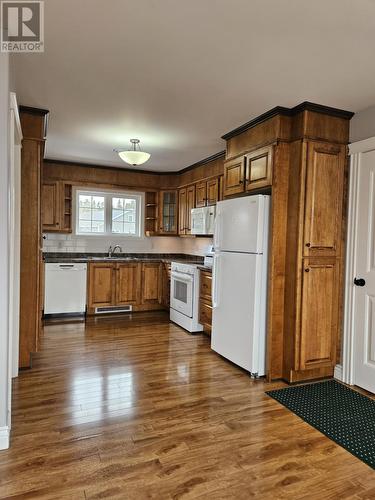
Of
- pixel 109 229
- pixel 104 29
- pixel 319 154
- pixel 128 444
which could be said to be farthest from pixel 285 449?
pixel 109 229

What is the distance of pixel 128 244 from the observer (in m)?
6.46

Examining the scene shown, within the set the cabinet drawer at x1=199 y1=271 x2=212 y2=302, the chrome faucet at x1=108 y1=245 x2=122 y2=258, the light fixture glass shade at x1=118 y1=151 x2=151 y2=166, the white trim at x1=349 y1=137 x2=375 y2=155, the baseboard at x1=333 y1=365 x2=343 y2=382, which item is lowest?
the baseboard at x1=333 y1=365 x2=343 y2=382

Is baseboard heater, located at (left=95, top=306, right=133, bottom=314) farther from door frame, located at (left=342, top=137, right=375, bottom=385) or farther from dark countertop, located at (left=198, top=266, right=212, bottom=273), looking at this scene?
door frame, located at (left=342, top=137, right=375, bottom=385)

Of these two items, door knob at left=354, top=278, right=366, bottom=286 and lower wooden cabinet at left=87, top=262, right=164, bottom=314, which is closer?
door knob at left=354, top=278, right=366, bottom=286

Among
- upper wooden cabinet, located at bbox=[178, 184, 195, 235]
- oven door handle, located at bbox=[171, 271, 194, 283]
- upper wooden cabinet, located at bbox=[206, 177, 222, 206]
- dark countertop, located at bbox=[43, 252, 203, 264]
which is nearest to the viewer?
oven door handle, located at bbox=[171, 271, 194, 283]

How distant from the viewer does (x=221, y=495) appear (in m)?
1.74

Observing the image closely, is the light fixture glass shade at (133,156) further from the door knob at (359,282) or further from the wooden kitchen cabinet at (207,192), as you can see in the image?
the door knob at (359,282)

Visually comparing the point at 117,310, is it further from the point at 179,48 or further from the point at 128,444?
the point at 179,48

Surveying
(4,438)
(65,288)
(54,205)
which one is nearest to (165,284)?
(65,288)

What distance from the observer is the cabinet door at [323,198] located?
3070mm

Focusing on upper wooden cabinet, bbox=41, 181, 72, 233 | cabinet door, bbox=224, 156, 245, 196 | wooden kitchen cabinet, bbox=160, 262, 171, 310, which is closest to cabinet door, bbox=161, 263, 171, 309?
wooden kitchen cabinet, bbox=160, 262, 171, 310

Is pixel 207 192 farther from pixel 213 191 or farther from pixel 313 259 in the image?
pixel 313 259

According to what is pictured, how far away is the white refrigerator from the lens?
3.22 metres

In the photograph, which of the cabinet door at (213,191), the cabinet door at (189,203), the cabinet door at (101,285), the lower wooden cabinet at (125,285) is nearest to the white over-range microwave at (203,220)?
the cabinet door at (213,191)
